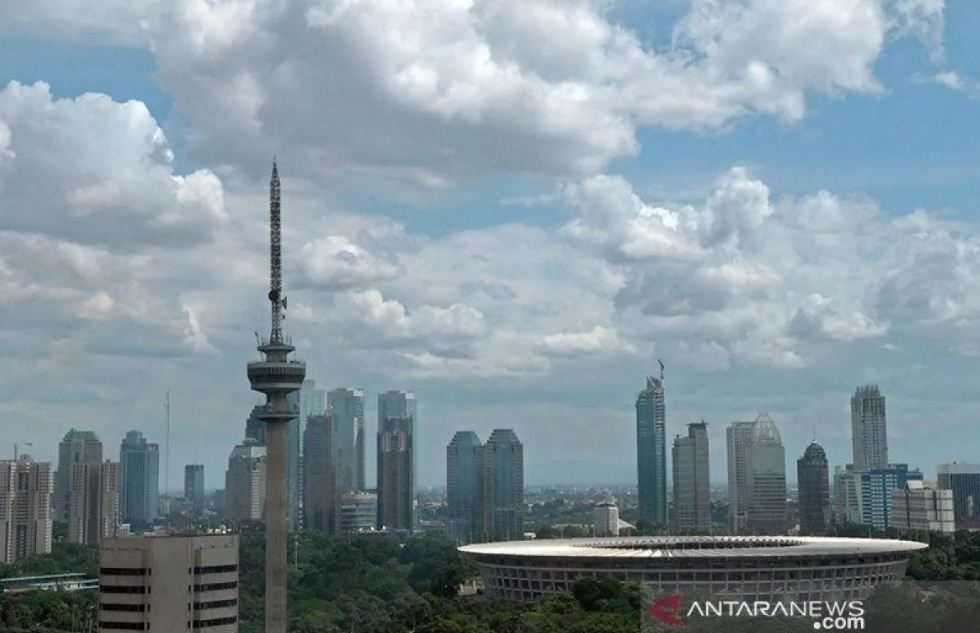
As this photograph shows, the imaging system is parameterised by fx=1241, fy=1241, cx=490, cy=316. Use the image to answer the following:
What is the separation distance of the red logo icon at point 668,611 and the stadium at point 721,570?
4000 cm

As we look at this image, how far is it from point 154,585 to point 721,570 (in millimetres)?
45311

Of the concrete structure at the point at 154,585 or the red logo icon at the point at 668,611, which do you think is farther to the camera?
the concrete structure at the point at 154,585

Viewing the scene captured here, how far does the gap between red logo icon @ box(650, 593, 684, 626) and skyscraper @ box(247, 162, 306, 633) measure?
71.1 m

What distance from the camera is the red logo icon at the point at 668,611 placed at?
53.5m

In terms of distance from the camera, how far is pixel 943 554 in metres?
137

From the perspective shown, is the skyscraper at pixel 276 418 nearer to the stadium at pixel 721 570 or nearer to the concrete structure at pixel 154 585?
the stadium at pixel 721 570

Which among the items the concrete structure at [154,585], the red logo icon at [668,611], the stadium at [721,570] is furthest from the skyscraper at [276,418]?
the red logo icon at [668,611]

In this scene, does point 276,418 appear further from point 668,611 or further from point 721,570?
point 668,611

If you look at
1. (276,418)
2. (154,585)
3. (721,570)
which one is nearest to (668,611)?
(154,585)

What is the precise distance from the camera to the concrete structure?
262 feet

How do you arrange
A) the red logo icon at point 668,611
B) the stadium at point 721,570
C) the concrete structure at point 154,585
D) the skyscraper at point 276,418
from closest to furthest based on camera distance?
the red logo icon at point 668,611 → the concrete structure at point 154,585 → the stadium at point 721,570 → the skyscraper at point 276,418

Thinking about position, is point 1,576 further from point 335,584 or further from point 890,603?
point 890,603

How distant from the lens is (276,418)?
125m

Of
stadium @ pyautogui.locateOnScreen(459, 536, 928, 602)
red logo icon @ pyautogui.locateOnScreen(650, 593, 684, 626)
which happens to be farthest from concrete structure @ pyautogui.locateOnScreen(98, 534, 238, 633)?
red logo icon @ pyautogui.locateOnScreen(650, 593, 684, 626)
